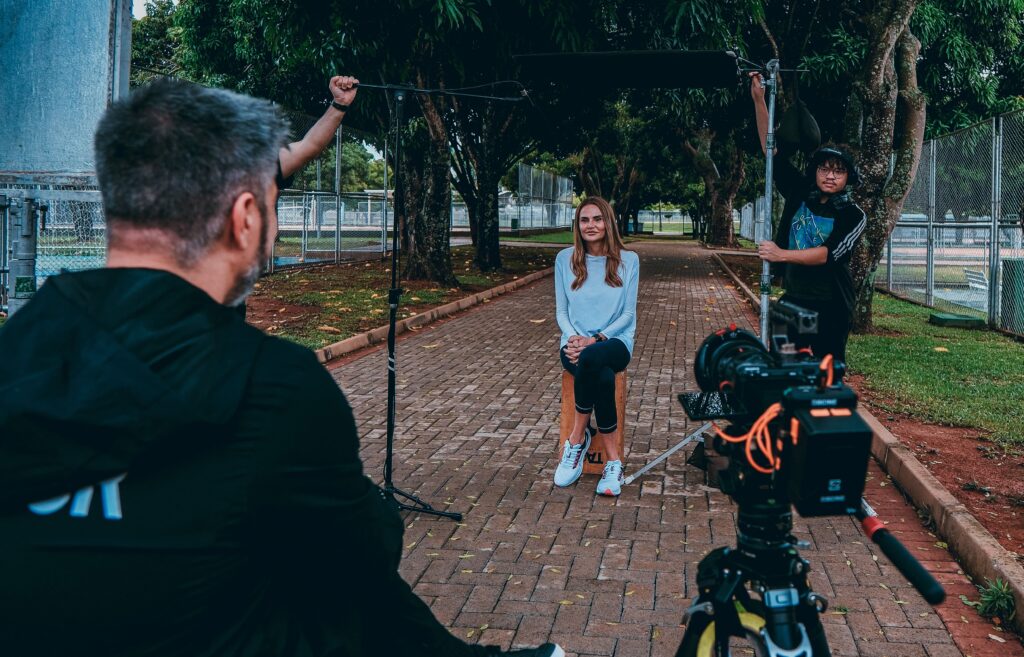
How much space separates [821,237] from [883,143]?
6719mm

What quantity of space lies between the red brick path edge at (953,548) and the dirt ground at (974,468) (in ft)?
0.40

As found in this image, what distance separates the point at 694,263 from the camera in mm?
29141

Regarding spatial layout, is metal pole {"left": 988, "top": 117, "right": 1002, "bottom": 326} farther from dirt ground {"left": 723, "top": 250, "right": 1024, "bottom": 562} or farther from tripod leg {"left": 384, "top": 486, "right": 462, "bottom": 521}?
tripod leg {"left": 384, "top": 486, "right": 462, "bottom": 521}

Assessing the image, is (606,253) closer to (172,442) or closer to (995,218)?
(172,442)

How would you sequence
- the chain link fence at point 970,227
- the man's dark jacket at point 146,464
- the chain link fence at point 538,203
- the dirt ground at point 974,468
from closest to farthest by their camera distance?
the man's dark jacket at point 146,464 → the dirt ground at point 974,468 → the chain link fence at point 970,227 → the chain link fence at point 538,203

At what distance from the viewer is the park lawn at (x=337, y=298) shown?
1202cm

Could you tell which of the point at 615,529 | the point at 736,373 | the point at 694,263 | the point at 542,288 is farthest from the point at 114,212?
the point at 694,263

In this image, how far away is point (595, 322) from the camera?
6.05 m

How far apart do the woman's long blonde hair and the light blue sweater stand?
0.10 ft

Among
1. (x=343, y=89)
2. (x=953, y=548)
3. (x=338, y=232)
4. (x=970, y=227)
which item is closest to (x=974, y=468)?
(x=953, y=548)

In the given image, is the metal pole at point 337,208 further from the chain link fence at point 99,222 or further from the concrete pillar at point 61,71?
the concrete pillar at point 61,71

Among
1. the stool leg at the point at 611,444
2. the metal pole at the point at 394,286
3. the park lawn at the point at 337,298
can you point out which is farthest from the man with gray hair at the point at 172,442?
the park lawn at the point at 337,298

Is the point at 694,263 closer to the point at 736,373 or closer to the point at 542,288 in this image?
the point at 542,288

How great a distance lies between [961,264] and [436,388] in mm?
9045
